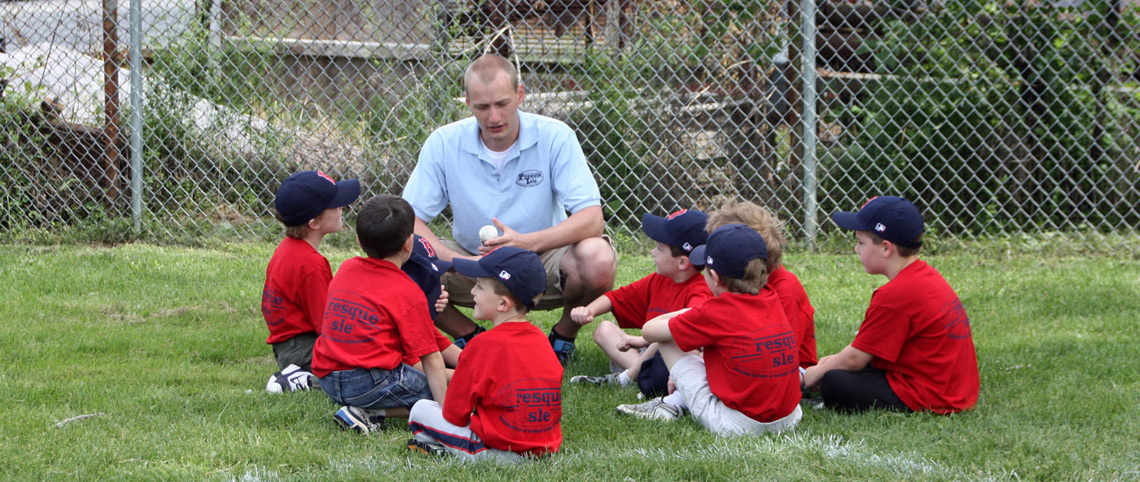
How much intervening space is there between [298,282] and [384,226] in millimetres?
750

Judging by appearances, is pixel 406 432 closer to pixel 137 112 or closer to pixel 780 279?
pixel 780 279

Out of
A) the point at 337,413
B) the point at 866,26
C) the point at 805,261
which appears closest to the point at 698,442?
the point at 337,413

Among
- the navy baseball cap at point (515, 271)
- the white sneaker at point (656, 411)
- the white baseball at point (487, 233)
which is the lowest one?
the white sneaker at point (656, 411)

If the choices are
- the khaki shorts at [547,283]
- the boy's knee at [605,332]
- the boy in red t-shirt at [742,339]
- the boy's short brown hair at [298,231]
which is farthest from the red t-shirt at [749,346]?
the boy's short brown hair at [298,231]

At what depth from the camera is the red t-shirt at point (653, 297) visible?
4246 millimetres

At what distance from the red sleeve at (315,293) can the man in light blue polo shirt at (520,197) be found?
0.66 m

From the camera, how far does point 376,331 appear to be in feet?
11.9

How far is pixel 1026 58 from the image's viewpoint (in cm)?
726

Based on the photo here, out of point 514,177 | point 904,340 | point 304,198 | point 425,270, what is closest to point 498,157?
point 514,177

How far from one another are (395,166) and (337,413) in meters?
3.97

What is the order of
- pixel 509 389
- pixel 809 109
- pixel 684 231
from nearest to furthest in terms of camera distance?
pixel 509 389 < pixel 684 231 < pixel 809 109

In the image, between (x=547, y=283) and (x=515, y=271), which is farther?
(x=547, y=283)

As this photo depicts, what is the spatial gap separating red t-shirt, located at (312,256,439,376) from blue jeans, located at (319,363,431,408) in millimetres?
34

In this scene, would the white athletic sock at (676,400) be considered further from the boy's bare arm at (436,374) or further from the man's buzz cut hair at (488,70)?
the man's buzz cut hair at (488,70)
